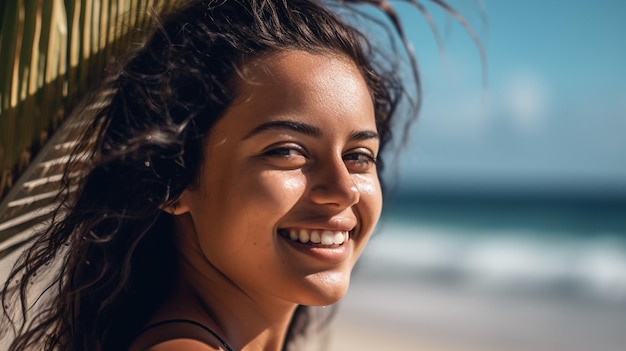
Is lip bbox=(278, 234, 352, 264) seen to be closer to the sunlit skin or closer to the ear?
the sunlit skin

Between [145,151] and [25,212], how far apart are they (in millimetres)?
448

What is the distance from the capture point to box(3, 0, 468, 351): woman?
6.34ft

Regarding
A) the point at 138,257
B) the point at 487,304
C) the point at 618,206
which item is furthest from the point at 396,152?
the point at 618,206

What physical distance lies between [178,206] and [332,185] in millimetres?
404

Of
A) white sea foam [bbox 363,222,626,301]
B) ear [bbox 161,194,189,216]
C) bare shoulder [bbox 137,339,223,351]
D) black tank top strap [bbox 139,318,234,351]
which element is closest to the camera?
bare shoulder [bbox 137,339,223,351]

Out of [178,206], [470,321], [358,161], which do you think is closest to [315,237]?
[358,161]

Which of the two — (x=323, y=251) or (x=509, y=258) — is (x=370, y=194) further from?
(x=509, y=258)

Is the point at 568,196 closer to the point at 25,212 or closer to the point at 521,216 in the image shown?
the point at 521,216

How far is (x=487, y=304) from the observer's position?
1261 cm

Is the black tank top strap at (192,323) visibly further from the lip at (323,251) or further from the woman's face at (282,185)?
the lip at (323,251)

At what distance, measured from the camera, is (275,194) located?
1.91m

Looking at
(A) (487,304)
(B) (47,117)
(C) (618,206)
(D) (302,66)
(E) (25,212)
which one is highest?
(D) (302,66)

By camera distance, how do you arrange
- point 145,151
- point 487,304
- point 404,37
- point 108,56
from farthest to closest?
1. point 487,304
2. point 404,37
3. point 108,56
4. point 145,151

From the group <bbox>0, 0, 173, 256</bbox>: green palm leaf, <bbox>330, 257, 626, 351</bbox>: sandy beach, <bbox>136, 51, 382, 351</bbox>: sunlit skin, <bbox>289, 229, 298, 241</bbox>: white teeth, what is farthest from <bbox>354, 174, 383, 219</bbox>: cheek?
<bbox>330, 257, 626, 351</bbox>: sandy beach
